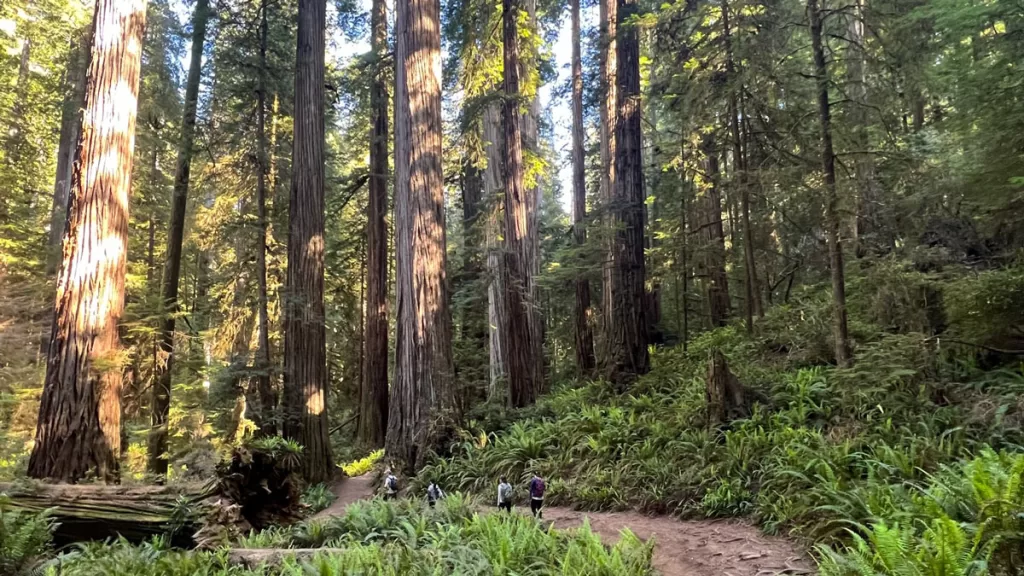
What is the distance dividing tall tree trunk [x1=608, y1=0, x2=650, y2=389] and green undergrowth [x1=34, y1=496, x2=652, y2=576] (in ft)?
19.7

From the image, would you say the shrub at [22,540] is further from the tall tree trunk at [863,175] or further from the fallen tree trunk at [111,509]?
the tall tree trunk at [863,175]

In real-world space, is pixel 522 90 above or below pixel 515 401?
above

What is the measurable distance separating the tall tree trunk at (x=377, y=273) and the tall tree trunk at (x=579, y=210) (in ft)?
18.1

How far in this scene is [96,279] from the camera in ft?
23.0

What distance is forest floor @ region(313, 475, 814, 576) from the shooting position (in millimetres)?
5027

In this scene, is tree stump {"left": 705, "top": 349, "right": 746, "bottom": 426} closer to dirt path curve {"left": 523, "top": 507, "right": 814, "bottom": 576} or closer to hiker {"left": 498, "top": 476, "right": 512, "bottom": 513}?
dirt path curve {"left": 523, "top": 507, "right": 814, "bottom": 576}

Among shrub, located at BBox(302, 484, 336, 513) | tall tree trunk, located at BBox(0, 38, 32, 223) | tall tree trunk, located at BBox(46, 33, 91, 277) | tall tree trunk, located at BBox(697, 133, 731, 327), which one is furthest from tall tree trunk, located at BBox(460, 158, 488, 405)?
tall tree trunk, located at BBox(0, 38, 32, 223)

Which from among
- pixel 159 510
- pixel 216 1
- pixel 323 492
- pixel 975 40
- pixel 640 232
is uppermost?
pixel 216 1

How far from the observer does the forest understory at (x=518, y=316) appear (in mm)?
5496

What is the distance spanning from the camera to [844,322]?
824cm

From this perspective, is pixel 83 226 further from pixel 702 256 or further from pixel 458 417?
pixel 702 256

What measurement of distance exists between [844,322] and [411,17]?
30.8 ft

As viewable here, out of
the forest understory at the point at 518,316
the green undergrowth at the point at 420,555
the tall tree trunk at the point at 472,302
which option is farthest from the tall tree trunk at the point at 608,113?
the green undergrowth at the point at 420,555

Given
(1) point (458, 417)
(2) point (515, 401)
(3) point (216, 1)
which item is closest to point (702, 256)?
(2) point (515, 401)
